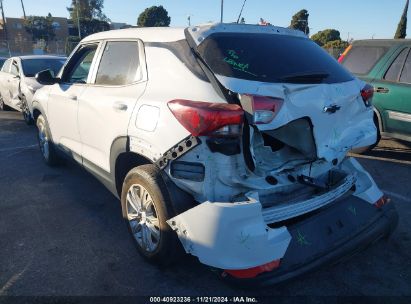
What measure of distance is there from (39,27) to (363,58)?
65.7 metres

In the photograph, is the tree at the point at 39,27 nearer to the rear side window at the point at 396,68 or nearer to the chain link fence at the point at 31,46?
the chain link fence at the point at 31,46

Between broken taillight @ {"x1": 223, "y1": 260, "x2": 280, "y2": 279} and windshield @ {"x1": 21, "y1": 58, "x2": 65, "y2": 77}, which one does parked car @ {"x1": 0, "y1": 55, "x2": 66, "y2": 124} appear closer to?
windshield @ {"x1": 21, "y1": 58, "x2": 65, "y2": 77}

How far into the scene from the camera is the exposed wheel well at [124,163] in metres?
3.02

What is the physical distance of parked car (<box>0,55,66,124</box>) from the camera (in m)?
7.80

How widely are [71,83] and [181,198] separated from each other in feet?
7.80

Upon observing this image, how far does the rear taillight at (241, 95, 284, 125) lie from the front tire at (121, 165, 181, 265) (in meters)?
0.79

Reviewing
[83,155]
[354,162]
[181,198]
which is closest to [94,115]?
[83,155]

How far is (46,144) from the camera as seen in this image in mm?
5113

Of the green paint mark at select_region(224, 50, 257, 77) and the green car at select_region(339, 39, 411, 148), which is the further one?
the green car at select_region(339, 39, 411, 148)

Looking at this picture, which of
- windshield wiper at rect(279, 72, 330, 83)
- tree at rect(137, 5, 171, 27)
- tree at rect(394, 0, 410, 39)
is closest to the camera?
windshield wiper at rect(279, 72, 330, 83)

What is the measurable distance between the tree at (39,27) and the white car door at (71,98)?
63.0m

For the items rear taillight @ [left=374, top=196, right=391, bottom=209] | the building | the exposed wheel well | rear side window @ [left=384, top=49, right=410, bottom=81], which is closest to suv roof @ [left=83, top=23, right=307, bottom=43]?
the exposed wheel well

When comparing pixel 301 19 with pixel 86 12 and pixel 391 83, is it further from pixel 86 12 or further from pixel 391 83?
pixel 391 83

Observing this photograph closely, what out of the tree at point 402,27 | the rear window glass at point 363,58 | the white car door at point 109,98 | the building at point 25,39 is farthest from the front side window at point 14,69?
the building at point 25,39
